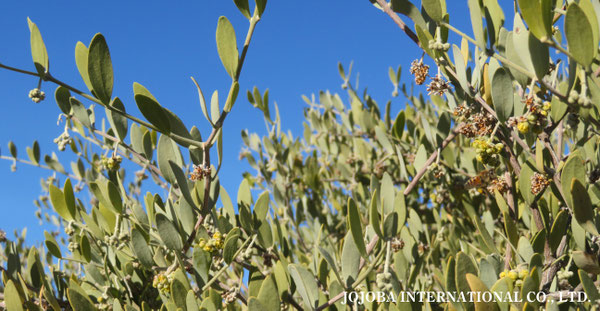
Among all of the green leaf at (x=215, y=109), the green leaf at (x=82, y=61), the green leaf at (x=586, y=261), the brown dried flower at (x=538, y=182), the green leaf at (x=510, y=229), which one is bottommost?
the green leaf at (x=586, y=261)

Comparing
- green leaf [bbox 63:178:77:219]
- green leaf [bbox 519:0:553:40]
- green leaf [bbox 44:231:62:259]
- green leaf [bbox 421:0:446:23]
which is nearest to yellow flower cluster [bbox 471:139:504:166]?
green leaf [bbox 421:0:446:23]

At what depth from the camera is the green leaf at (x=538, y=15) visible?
0.93 meters

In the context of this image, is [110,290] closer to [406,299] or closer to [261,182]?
[406,299]

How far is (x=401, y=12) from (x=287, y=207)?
1.99m

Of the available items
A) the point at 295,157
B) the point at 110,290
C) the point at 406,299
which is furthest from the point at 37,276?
the point at 295,157

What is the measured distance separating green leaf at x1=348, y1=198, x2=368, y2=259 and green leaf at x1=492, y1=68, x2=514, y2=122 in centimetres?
46

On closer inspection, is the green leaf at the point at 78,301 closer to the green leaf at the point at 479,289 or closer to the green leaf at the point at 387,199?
the green leaf at the point at 387,199

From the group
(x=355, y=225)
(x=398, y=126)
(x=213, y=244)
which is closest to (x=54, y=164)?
(x=213, y=244)

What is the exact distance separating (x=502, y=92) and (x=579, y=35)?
0.36 metres

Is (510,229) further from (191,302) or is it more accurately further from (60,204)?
(60,204)

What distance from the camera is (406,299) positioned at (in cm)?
137

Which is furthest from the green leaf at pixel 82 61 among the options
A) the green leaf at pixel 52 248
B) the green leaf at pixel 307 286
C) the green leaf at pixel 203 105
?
the green leaf at pixel 52 248

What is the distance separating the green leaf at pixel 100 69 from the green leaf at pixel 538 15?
3.21 ft

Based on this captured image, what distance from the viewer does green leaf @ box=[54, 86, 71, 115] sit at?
1.82 metres
